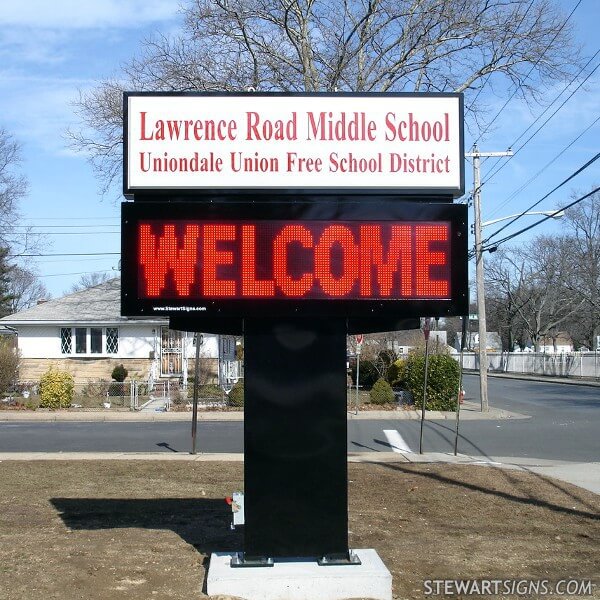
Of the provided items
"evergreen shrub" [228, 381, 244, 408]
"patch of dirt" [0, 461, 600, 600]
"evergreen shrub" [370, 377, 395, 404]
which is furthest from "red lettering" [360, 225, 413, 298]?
"evergreen shrub" [370, 377, 395, 404]

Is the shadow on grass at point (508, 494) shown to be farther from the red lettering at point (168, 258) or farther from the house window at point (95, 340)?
the house window at point (95, 340)

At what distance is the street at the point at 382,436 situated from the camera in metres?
16.6

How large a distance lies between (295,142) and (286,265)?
102cm

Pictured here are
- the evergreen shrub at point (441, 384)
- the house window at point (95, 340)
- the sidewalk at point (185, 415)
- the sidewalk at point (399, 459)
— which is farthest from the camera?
the house window at point (95, 340)

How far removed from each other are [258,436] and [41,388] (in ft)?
74.2

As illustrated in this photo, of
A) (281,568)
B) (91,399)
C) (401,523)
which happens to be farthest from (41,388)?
(281,568)

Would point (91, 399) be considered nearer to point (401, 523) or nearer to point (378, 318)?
point (401, 523)

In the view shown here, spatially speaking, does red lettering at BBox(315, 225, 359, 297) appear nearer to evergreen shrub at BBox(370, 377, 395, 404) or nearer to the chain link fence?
the chain link fence

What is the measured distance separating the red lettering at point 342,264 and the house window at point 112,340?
95.8 feet

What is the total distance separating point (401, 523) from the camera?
28.1ft

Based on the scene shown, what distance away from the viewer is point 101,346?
112ft

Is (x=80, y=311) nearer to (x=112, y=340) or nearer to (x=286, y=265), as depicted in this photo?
(x=112, y=340)

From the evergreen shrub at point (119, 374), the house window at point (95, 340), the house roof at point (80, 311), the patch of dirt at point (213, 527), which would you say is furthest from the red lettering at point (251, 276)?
the house window at point (95, 340)

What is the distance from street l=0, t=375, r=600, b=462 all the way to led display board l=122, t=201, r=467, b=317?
33.3 feet
